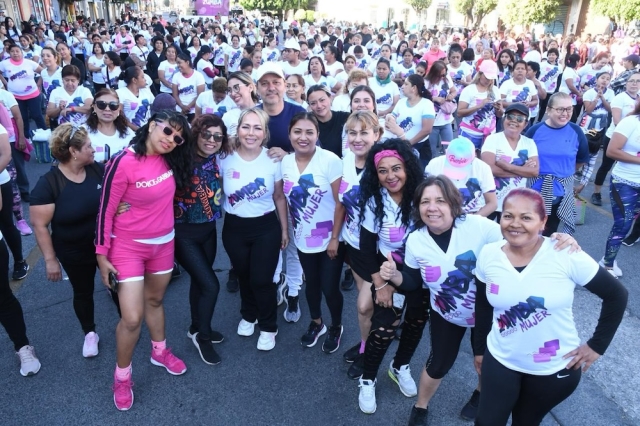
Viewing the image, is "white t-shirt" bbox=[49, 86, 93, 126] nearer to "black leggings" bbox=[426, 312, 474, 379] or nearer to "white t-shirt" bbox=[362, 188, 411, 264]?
"white t-shirt" bbox=[362, 188, 411, 264]

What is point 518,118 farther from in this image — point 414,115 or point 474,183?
point 414,115

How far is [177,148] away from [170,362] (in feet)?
5.30

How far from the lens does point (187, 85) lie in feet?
25.8

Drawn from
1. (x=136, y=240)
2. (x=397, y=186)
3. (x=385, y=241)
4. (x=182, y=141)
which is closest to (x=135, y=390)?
(x=136, y=240)

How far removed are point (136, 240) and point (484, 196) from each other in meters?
2.50

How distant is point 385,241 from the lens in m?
3.02

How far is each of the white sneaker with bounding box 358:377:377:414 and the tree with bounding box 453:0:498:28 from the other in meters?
33.8

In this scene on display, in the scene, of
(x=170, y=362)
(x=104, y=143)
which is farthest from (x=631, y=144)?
(x=104, y=143)

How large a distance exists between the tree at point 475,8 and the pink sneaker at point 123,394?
1352 inches

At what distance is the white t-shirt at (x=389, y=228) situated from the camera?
2928 millimetres

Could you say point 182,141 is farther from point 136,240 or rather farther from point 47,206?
point 47,206

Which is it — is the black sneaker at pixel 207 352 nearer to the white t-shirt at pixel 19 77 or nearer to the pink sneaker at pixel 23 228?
the pink sneaker at pixel 23 228

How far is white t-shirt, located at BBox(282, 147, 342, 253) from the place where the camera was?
Result: 11.1 feet

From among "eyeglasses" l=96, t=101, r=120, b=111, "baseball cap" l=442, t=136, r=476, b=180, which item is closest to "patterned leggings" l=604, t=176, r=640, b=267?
"baseball cap" l=442, t=136, r=476, b=180
